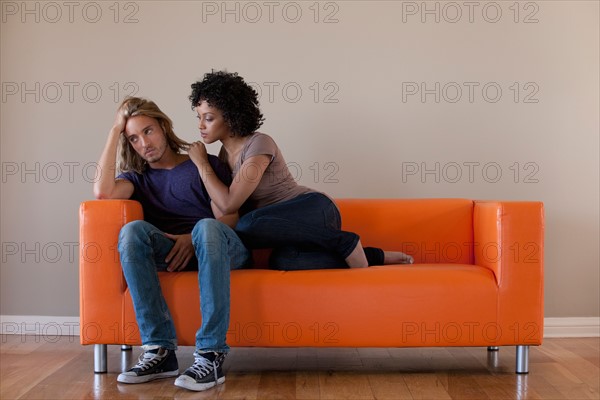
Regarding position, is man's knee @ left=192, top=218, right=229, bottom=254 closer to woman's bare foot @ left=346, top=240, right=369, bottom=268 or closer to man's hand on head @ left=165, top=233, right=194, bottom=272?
man's hand on head @ left=165, top=233, right=194, bottom=272

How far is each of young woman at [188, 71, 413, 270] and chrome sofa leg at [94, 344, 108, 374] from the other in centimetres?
68

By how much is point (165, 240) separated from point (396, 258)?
0.97m

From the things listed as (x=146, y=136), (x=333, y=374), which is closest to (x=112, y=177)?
(x=146, y=136)

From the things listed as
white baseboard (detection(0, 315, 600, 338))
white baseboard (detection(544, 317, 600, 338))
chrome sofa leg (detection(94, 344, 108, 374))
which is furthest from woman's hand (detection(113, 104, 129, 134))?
white baseboard (detection(544, 317, 600, 338))

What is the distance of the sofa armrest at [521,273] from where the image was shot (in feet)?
9.11

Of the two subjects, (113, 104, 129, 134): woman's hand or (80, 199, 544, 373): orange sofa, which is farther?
(113, 104, 129, 134): woman's hand

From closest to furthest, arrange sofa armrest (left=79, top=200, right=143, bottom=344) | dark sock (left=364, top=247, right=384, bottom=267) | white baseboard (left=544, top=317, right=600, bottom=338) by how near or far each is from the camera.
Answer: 1. sofa armrest (left=79, top=200, right=143, bottom=344)
2. dark sock (left=364, top=247, right=384, bottom=267)
3. white baseboard (left=544, top=317, right=600, bottom=338)

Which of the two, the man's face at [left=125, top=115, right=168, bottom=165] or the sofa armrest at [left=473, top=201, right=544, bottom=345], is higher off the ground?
the man's face at [left=125, top=115, right=168, bottom=165]

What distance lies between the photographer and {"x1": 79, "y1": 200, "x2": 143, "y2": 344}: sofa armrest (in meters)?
2.76

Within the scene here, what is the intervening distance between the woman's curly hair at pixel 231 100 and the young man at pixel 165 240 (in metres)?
0.18

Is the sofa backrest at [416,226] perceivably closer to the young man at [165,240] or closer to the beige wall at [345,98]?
the beige wall at [345,98]

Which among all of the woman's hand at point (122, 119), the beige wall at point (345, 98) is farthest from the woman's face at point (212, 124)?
the beige wall at point (345, 98)

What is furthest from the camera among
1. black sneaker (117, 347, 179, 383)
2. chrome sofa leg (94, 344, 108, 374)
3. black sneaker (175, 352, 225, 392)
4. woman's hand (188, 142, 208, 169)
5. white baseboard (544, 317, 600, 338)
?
white baseboard (544, 317, 600, 338)

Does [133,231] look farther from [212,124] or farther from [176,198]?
[212,124]
